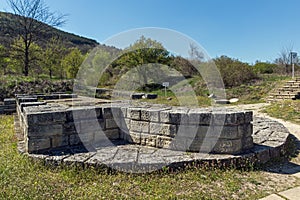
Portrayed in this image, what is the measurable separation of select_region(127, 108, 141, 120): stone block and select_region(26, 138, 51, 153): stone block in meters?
1.38

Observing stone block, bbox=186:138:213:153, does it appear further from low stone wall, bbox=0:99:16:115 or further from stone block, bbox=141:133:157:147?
low stone wall, bbox=0:99:16:115

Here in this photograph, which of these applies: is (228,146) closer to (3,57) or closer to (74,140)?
(74,140)

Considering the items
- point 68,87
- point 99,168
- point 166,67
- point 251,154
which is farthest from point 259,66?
point 99,168

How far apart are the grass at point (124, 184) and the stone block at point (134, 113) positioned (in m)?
1.10

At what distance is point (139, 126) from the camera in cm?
394

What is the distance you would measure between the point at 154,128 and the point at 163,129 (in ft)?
0.56

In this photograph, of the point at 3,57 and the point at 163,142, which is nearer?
the point at 163,142

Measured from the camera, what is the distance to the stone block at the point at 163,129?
358cm

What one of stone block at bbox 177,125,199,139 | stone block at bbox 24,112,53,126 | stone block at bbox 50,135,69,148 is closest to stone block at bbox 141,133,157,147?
stone block at bbox 177,125,199,139

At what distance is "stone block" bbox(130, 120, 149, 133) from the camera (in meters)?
3.85

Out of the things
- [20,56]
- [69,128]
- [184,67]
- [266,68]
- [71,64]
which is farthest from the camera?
[71,64]

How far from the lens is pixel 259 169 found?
333 cm

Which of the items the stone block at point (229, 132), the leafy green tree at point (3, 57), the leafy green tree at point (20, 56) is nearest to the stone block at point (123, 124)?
the stone block at point (229, 132)

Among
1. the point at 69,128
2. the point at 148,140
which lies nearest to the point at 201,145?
the point at 148,140
